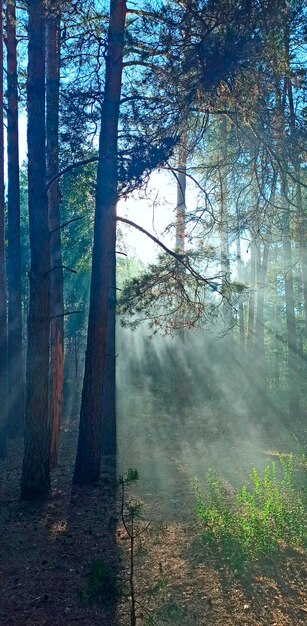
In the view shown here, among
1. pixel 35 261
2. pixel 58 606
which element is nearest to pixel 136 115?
pixel 35 261

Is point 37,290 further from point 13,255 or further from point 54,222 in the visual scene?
point 13,255

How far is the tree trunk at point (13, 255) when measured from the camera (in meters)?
11.5

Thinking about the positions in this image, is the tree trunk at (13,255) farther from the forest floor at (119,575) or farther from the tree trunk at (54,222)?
the forest floor at (119,575)

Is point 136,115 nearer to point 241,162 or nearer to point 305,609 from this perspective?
point 241,162

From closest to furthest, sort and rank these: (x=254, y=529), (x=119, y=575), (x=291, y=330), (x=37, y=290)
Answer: (x=119, y=575), (x=254, y=529), (x=37, y=290), (x=291, y=330)

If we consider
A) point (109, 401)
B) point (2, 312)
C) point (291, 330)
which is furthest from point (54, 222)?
point (291, 330)

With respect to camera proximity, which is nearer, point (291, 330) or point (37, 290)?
point (37, 290)

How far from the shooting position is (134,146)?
25.1 feet

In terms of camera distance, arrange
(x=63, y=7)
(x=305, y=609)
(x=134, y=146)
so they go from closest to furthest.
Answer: (x=305, y=609) < (x=63, y=7) < (x=134, y=146)

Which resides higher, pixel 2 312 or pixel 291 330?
pixel 2 312

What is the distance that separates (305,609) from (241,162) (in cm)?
666

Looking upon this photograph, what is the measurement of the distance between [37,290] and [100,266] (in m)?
1.14

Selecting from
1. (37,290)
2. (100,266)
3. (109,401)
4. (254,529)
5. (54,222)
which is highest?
(54,222)

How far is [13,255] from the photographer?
1290cm
